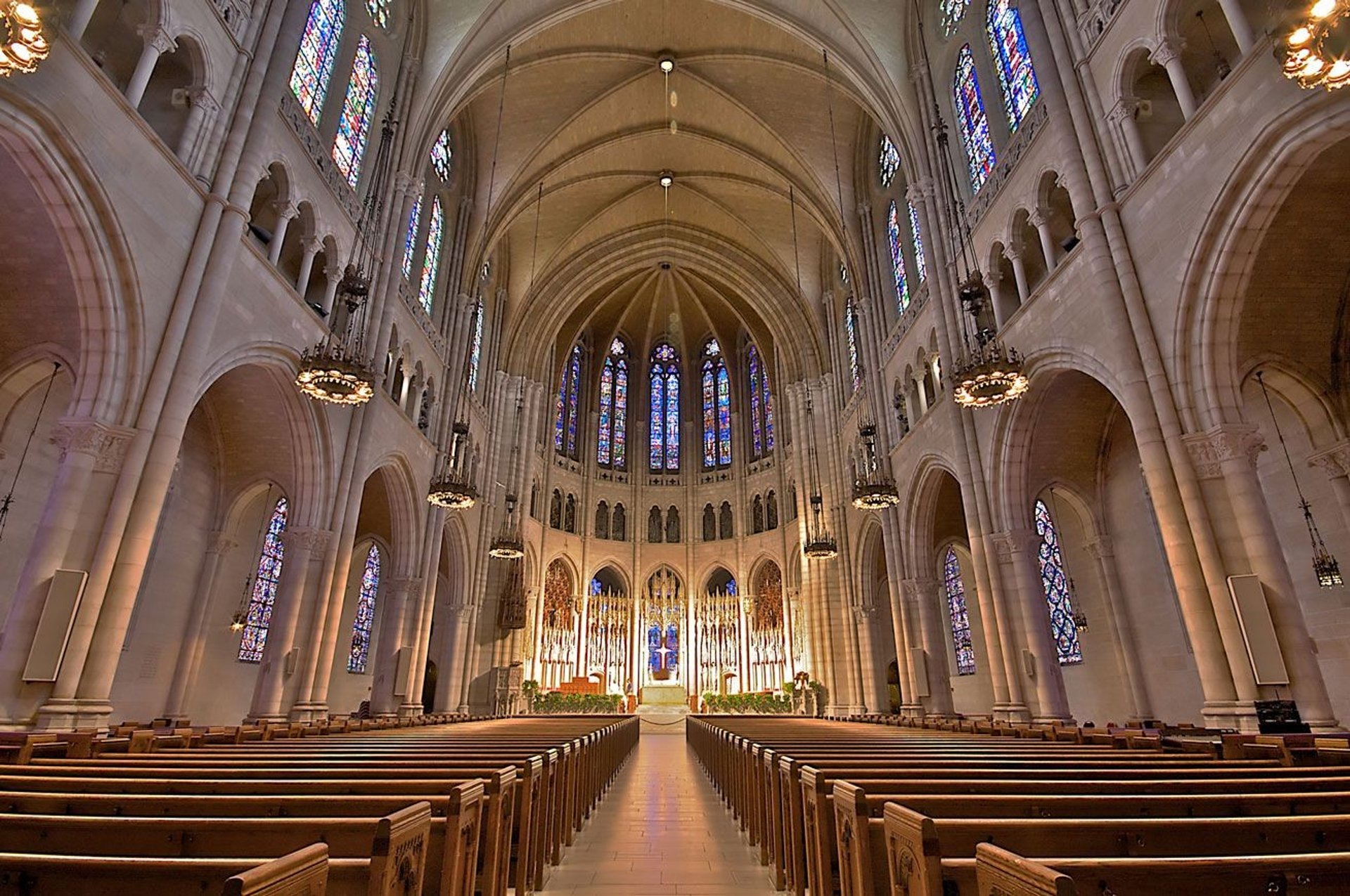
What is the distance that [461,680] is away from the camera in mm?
22734

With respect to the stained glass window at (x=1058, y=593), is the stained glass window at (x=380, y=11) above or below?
above

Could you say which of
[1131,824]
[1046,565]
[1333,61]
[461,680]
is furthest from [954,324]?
[461,680]

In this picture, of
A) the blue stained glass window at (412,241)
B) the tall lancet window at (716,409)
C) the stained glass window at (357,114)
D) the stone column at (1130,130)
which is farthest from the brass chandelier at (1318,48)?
the tall lancet window at (716,409)

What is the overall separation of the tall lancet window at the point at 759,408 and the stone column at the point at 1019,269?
20361 millimetres

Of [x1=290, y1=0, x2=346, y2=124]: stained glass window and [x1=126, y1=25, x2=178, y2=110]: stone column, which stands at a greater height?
[x1=290, y1=0, x2=346, y2=124]: stained glass window

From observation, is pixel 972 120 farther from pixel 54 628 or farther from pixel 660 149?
pixel 54 628

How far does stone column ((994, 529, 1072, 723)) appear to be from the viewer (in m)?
12.3

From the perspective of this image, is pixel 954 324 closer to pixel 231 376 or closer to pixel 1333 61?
pixel 1333 61

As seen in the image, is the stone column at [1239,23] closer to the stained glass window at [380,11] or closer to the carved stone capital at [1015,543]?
the carved stone capital at [1015,543]

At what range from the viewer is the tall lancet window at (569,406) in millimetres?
34188

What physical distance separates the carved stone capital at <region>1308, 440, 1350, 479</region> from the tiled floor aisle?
10826 millimetres

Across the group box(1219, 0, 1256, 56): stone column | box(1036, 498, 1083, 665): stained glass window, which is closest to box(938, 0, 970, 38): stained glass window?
box(1219, 0, 1256, 56): stone column

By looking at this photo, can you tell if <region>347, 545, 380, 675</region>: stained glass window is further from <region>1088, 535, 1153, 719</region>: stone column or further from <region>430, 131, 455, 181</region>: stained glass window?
<region>1088, 535, 1153, 719</region>: stone column

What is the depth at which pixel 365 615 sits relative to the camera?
21562 millimetres
